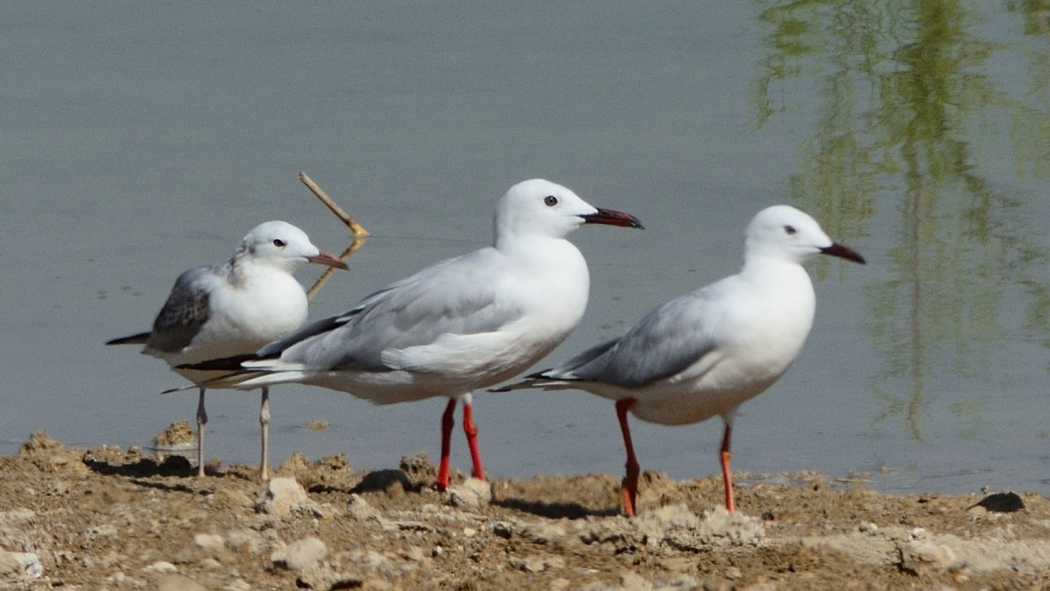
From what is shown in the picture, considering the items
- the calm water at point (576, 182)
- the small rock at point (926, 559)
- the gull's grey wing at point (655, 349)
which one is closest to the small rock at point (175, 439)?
the calm water at point (576, 182)

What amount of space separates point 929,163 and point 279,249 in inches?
204

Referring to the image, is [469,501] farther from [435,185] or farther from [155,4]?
[155,4]

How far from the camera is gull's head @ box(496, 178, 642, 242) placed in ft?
24.5

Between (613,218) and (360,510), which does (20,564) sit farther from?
(613,218)

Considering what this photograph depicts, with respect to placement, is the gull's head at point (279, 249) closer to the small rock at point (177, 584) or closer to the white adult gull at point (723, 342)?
the white adult gull at point (723, 342)

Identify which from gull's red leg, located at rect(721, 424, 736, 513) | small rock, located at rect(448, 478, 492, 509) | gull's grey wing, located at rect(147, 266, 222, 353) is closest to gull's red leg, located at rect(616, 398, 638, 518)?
gull's red leg, located at rect(721, 424, 736, 513)

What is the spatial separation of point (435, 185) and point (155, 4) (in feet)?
17.9

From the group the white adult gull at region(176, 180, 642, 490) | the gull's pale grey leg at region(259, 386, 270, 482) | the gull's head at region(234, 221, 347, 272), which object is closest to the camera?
the white adult gull at region(176, 180, 642, 490)

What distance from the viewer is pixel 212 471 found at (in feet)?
26.1

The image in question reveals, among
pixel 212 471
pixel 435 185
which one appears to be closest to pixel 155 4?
pixel 435 185

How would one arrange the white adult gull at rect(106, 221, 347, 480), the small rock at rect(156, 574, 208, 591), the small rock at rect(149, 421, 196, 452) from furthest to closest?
the small rock at rect(149, 421, 196, 452)
the white adult gull at rect(106, 221, 347, 480)
the small rock at rect(156, 574, 208, 591)

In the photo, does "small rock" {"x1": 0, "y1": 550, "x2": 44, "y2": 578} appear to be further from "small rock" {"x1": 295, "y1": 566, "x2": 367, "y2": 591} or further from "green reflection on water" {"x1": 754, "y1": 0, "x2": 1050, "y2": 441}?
"green reflection on water" {"x1": 754, "y1": 0, "x2": 1050, "y2": 441}

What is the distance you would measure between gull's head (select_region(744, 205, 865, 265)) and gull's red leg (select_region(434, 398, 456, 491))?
138cm

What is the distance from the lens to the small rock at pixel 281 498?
6336mm
